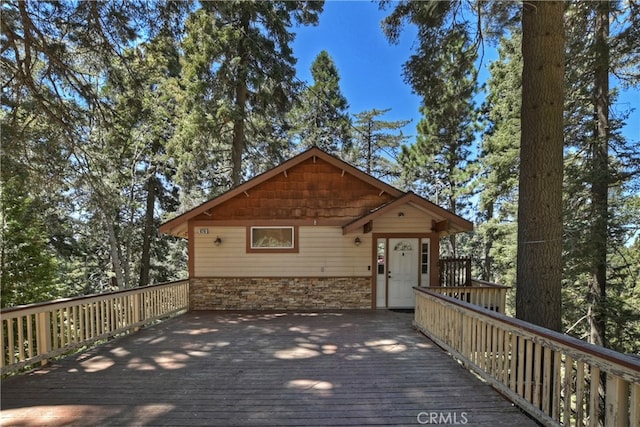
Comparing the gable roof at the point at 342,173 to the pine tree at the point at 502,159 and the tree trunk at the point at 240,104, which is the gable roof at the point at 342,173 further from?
the pine tree at the point at 502,159

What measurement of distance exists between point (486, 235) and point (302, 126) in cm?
1123

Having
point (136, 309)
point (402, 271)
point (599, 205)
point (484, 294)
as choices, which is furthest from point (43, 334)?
point (599, 205)

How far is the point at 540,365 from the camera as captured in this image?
9.20ft

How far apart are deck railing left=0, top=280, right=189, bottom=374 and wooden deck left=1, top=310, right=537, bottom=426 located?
0.73 ft

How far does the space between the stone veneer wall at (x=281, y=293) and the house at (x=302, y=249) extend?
0.08 ft

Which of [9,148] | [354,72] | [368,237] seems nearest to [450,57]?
[368,237]

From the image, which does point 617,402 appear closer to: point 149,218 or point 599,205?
point 599,205

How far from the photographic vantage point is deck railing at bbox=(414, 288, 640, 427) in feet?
6.63

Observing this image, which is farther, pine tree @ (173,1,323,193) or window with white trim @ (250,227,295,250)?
pine tree @ (173,1,323,193)

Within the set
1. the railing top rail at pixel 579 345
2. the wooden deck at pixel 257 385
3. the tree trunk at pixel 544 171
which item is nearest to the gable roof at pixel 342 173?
the wooden deck at pixel 257 385

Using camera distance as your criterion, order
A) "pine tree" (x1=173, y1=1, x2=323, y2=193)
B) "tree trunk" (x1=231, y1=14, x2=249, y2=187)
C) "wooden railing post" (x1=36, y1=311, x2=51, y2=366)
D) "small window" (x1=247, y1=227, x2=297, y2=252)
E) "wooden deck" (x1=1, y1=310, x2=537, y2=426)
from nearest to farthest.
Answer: "wooden deck" (x1=1, y1=310, x2=537, y2=426)
"wooden railing post" (x1=36, y1=311, x2=51, y2=366)
"small window" (x1=247, y1=227, x2=297, y2=252)
"pine tree" (x1=173, y1=1, x2=323, y2=193)
"tree trunk" (x1=231, y1=14, x2=249, y2=187)

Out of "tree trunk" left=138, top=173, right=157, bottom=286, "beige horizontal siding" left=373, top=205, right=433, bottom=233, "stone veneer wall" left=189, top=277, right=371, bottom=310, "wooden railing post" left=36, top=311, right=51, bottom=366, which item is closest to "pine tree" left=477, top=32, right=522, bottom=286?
"beige horizontal siding" left=373, top=205, right=433, bottom=233

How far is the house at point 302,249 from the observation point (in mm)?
7898

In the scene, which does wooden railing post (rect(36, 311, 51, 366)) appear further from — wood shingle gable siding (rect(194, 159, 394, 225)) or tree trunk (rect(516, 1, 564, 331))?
tree trunk (rect(516, 1, 564, 331))
